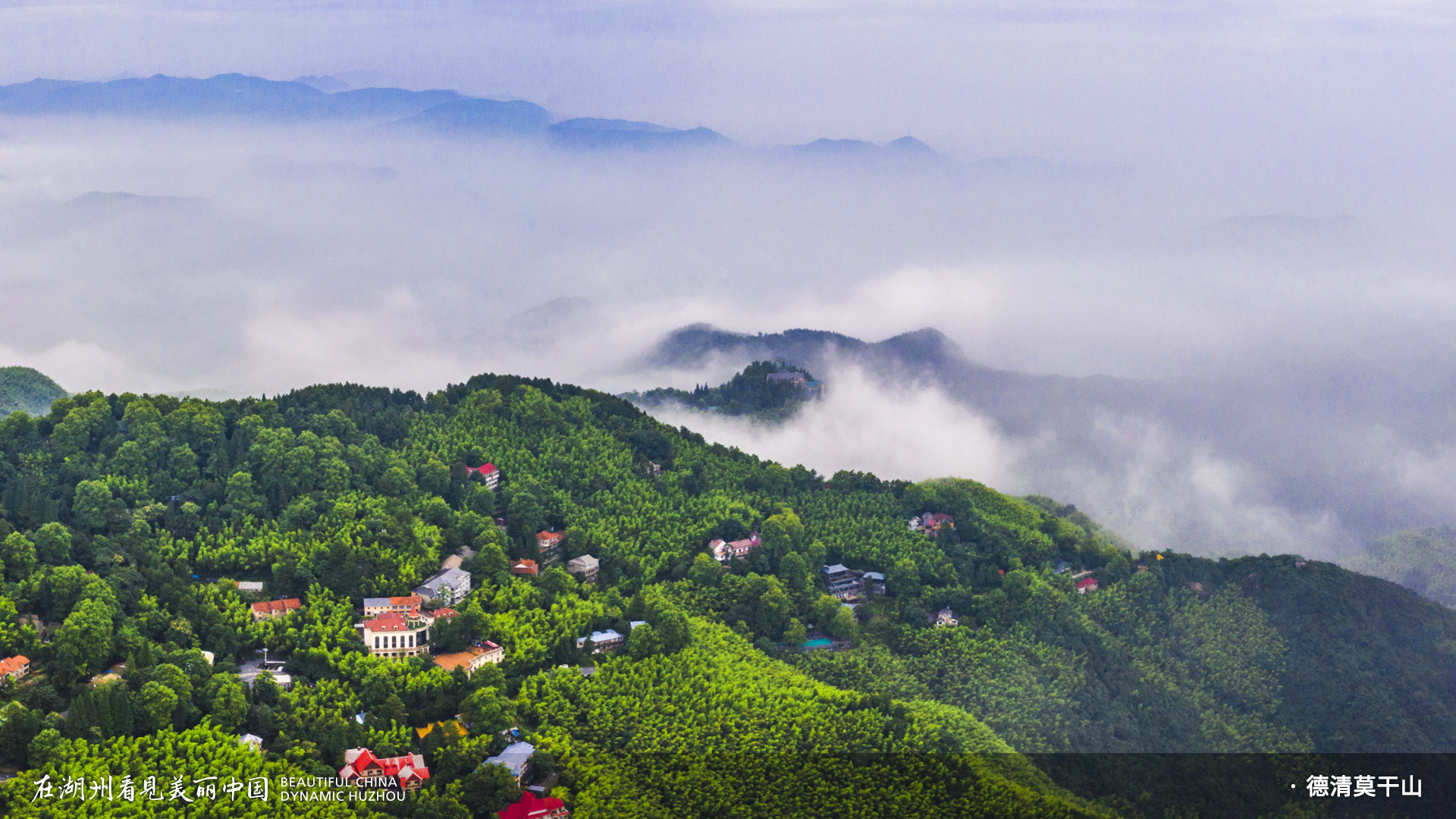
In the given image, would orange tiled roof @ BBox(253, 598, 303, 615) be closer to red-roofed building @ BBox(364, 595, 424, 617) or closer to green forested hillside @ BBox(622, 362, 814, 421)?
red-roofed building @ BBox(364, 595, 424, 617)

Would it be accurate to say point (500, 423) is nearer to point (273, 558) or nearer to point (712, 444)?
point (712, 444)

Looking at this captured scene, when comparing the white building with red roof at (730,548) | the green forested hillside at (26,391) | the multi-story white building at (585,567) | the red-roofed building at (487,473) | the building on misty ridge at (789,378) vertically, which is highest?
the building on misty ridge at (789,378)

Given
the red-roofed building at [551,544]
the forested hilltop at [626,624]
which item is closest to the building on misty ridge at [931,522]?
the forested hilltop at [626,624]

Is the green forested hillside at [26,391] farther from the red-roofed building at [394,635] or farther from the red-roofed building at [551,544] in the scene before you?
the red-roofed building at [394,635]

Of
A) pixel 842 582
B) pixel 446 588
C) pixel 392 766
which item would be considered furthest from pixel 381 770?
pixel 842 582

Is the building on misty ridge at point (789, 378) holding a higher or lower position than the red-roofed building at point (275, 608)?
higher

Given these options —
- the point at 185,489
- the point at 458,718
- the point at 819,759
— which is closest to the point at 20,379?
the point at 185,489

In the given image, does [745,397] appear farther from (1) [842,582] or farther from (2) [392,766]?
(2) [392,766]
